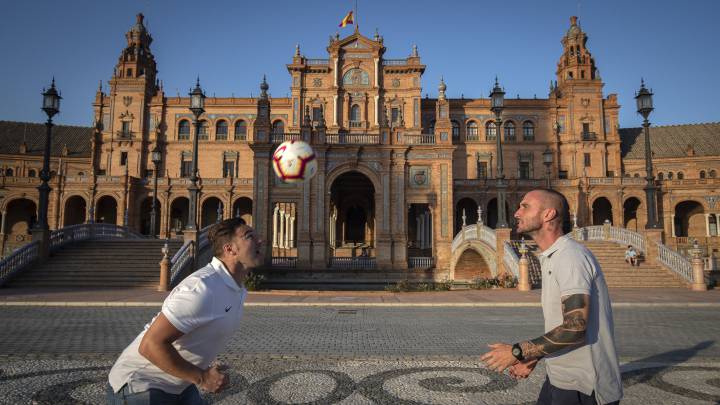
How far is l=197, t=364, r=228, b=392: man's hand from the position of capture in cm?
232

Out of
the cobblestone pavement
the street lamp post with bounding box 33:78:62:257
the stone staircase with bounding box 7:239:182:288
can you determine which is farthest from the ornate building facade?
the cobblestone pavement

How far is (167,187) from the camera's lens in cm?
4594

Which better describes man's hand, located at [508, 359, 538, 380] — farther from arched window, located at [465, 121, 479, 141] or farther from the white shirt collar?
arched window, located at [465, 121, 479, 141]

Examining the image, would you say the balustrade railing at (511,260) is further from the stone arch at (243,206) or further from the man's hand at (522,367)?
the stone arch at (243,206)

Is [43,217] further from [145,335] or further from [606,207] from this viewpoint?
[606,207]

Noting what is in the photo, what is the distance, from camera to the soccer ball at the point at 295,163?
11.8 m

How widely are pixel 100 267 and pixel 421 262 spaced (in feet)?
59.8

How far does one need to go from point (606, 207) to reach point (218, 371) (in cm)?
5316

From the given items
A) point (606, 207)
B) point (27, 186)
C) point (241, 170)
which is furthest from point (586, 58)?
point (27, 186)

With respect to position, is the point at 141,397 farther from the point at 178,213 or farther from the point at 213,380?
the point at 178,213

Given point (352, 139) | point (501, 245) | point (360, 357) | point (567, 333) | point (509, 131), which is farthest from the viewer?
point (509, 131)

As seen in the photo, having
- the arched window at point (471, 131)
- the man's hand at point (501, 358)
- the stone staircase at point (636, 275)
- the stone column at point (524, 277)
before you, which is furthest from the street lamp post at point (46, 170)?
the arched window at point (471, 131)

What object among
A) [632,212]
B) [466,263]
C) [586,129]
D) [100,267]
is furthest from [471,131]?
[100,267]

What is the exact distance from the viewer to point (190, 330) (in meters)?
2.36
